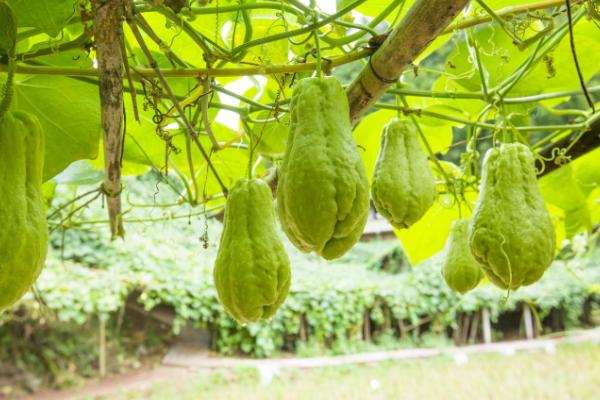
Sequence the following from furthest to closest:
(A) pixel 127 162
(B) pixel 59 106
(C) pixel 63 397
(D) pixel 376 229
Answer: (D) pixel 376 229, (C) pixel 63 397, (A) pixel 127 162, (B) pixel 59 106

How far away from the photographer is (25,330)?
4.94 metres

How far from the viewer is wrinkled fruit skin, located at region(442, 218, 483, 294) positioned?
0.72 m

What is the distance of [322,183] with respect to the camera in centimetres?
39

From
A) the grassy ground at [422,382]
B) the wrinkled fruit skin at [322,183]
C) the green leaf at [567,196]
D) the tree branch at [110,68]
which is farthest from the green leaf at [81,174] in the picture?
the grassy ground at [422,382]

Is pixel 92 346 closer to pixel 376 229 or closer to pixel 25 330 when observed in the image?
pixel 25 330

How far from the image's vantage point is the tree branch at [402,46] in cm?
42

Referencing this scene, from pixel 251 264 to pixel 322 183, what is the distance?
0.43 feet

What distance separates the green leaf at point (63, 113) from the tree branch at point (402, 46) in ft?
0.92

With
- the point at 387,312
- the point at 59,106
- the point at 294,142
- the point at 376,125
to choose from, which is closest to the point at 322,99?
the point at 294,142

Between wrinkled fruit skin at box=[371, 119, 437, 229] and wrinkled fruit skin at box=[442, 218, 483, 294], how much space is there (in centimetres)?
17

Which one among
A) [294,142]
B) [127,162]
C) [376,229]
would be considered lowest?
[294,142]

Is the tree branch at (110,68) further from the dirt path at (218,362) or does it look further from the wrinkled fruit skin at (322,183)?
the dirt path at (218,362)

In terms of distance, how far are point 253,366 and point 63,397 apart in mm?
1620

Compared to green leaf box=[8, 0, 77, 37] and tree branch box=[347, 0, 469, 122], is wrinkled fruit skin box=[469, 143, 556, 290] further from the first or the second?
green leaf box=[8, 0, 77, 37]
